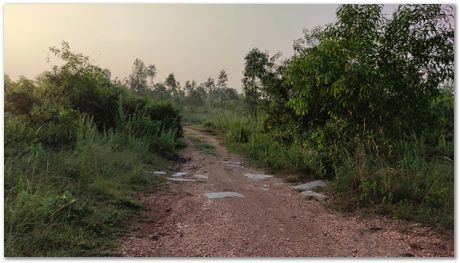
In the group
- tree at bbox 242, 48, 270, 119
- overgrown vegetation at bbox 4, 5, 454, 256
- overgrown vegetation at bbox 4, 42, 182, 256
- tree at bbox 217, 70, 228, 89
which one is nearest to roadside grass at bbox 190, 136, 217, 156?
overgrown vegetation at bbox 4, 42, 182, 256

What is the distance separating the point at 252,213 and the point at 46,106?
3.86 meters

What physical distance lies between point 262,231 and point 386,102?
2.13 metres

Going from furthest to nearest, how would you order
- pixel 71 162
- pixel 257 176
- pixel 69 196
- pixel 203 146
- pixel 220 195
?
pixel 203 146 → pixel 257 176 → pixel 220 195 → pixel 71 162 → pixel 69 196

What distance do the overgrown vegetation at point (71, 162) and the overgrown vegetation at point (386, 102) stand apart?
2366 mm

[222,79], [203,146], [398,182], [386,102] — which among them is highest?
[222,79]

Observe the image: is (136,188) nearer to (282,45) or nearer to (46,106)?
(46,106)

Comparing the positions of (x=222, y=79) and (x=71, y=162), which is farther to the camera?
(x=222, y=79)

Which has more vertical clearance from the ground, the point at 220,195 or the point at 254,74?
the point at 254,74

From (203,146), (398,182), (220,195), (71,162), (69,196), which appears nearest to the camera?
(69,196)

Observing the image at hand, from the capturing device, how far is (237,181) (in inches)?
254

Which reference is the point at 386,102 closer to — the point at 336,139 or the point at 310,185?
the point at 336,139

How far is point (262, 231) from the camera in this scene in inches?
154

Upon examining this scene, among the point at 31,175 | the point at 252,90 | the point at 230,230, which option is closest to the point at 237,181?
the point at 252,90

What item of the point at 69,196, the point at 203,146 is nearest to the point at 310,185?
the point at 69,196
